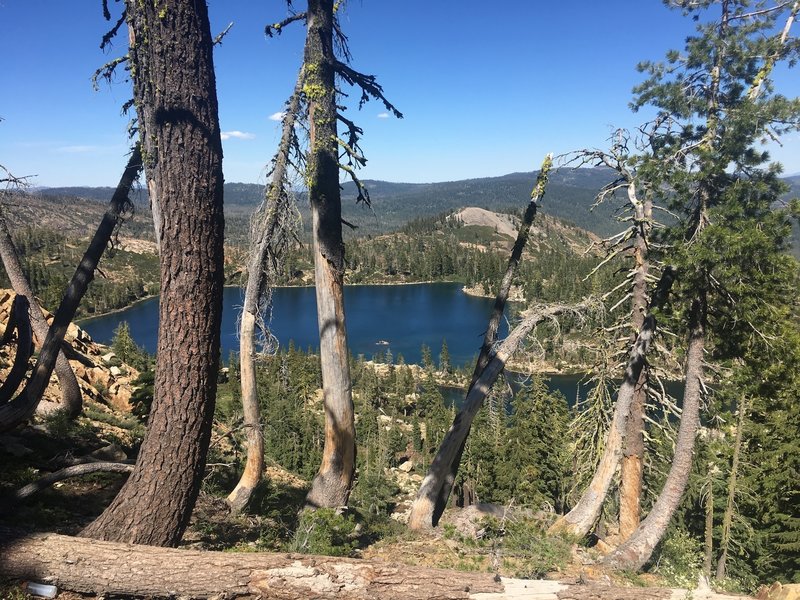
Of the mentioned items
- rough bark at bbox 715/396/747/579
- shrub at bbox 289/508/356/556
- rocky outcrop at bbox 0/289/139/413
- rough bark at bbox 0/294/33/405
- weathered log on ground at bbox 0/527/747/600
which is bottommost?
rough bark at bbox 715/396/747/579

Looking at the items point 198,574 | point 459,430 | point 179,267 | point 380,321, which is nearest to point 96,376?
point 459,430

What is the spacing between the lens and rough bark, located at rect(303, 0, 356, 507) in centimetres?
483

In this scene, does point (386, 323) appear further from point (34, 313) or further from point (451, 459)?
point (451, 459)

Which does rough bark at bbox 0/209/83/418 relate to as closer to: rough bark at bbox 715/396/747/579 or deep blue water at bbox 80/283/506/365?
rough bark at bbox 715/396/747/579

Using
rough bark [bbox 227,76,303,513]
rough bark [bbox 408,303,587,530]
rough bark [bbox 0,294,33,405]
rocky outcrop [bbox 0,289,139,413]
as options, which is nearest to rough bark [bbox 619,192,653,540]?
rough bark [bbox 408,303,587,530]

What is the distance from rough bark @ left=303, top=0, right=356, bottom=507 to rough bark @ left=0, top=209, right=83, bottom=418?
5.58m

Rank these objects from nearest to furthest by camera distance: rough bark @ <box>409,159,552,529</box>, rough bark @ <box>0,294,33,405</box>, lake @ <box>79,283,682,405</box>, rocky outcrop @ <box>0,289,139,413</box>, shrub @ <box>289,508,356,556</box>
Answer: shrub @ <box>289,508,356,556</box>, rough bark @ <box>0,294,33,405</box>, rough bark @ <box>409,159,552,529</box>, rocky outcrop @ <box>0,289,139,413</box>, lake @ <box>79,283,682,405</box>

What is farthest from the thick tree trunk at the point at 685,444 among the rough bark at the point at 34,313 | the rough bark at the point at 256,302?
the rough bark at the point at 34,313

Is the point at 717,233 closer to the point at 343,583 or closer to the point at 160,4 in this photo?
the point at 343,583

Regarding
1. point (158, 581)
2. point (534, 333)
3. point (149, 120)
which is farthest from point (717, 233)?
point (158, 581)

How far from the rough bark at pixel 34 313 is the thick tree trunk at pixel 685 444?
393 inches

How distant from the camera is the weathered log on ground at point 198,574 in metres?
2.88

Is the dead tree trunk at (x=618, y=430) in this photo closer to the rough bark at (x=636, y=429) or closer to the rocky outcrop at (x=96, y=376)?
the rough bark at (x=636, y=429)

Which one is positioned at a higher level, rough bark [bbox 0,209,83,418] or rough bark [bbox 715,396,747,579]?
rough bark [bbox 0,209,83,418]
